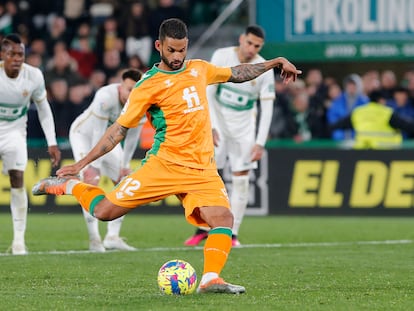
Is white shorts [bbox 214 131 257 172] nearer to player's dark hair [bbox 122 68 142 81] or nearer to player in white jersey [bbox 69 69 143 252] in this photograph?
player in white jersey [bbox 69 69 143 252]

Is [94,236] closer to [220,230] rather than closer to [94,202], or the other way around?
[94,202]

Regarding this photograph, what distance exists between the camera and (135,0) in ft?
82.1

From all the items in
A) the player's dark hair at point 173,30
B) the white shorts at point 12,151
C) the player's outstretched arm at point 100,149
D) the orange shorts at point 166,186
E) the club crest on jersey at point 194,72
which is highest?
the player's dark hair at point 173,30

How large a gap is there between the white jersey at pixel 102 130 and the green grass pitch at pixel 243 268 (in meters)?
1.12

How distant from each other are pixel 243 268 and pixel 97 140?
330cm

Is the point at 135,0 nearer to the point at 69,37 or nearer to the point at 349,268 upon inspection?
the point at 69,37

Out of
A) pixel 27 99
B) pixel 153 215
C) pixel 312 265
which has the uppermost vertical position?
pixel 27 99

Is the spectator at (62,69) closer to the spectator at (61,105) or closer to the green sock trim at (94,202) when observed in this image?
the spectator at (61,105)

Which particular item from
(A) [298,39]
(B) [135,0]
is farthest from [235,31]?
(B) [135,0]

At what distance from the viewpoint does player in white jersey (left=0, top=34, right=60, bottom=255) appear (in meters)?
13.1

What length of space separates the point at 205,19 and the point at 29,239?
10102 millimetres

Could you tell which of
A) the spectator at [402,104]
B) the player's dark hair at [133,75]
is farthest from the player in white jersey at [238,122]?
the spectator at [402,104]

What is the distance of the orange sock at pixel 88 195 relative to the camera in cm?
966

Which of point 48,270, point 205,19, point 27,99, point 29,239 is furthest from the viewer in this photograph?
point 205,19
